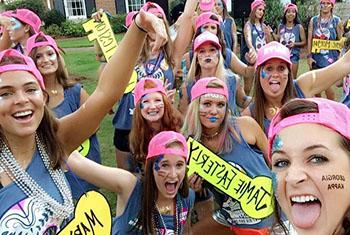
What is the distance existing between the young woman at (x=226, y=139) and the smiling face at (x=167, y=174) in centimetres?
43

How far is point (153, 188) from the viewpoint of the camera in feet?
9.87

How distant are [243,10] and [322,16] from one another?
3.95 m

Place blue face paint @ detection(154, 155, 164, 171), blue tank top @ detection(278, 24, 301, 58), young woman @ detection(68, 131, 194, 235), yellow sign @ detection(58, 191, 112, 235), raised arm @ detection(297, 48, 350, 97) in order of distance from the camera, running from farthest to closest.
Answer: blue tank top @ detection(278, 24, 301, 58)
raised arm @ detection(297, 48, 350, 97)
blue face paint @ detection(154, 155, 164, 171)
young woman @ detection(68, 131, 194, 235)
yellow sign @ detection(58, 191, 112, 235)

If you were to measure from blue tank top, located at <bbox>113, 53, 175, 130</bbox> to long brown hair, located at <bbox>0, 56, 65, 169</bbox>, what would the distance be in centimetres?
226

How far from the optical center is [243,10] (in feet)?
37.7

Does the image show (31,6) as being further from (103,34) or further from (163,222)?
(163,222)

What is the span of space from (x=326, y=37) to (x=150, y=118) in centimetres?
488

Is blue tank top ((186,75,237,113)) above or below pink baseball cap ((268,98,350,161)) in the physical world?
below

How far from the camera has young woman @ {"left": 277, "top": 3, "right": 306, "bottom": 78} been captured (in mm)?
8172

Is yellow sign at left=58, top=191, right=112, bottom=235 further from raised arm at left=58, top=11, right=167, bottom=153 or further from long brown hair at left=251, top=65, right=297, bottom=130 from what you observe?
long brown hair at left=251, top=65, right=297, bottom=130

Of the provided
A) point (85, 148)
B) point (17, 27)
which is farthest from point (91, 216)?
point (17, 27)

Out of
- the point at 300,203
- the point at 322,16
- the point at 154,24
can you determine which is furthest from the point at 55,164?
the point at 322,16

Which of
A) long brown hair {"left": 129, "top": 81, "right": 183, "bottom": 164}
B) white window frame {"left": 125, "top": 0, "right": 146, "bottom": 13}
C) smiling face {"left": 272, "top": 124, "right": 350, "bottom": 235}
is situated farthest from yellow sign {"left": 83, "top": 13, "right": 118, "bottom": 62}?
white window frame {"left": 125, "top": 0, "right": 146, "bottom": 13}

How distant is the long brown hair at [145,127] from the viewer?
371cm
